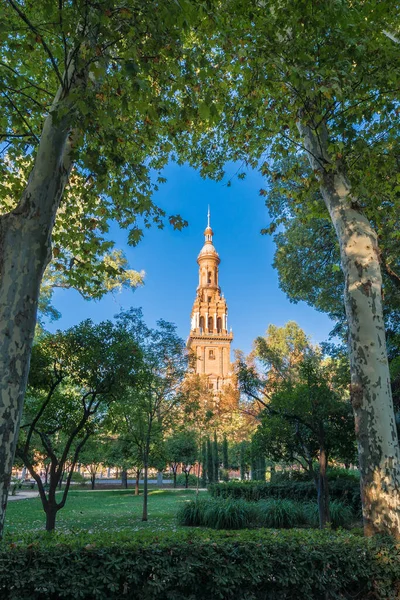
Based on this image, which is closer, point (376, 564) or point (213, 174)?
point (376, 564)

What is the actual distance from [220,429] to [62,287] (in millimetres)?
24168

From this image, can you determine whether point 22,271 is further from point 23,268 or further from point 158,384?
point 158,384

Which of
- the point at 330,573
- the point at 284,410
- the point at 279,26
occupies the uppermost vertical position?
the point at 279,26

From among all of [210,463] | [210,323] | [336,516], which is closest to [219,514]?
[336,516]

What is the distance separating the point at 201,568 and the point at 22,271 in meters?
3.38

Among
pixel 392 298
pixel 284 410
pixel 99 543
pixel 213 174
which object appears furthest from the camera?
pixel 392 298

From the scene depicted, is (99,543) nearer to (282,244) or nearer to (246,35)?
(246,35)

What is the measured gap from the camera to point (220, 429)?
38875 mm

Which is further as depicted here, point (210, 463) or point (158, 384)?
point (210, 463)

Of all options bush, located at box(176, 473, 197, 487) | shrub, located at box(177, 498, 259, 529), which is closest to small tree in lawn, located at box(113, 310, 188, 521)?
shrub, located at box(177, 498, 259, 529)

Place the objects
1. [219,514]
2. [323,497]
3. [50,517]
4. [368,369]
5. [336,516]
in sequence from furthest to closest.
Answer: [219,514] < [336,516] < [323,497] < [50,517] < [368,369]

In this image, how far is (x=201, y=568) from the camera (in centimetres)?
370

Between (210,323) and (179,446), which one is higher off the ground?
(210,323)

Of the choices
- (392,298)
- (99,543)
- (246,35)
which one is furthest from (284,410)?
(246,35)
